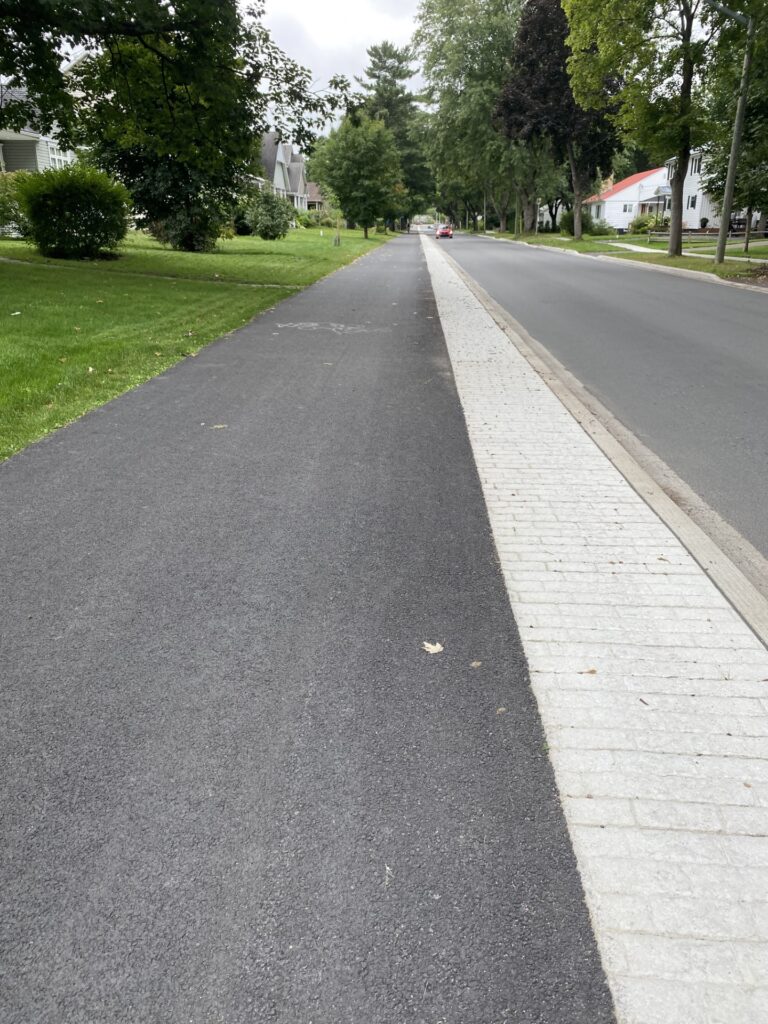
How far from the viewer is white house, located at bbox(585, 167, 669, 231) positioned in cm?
7544

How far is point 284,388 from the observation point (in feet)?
26.2

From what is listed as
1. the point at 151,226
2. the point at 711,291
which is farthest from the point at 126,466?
the point at 151,226

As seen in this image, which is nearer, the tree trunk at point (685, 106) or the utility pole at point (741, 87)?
the utility pole at point (741, 87)

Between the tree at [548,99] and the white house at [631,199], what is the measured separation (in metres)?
31.3

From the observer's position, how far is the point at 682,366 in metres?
9.43

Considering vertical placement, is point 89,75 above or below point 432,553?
above

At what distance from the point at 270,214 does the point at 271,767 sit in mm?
38167

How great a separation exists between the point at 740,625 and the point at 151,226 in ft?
96.8

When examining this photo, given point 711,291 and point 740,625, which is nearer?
point 740,625

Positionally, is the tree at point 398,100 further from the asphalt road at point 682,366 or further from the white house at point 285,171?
the asphalt road at point 682,366

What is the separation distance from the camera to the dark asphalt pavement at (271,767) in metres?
1.84

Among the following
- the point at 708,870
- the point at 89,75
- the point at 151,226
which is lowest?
the point at 708,870

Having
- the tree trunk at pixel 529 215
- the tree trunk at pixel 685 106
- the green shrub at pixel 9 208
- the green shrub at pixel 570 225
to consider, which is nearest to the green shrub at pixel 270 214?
the green shrub at pixel 9 208

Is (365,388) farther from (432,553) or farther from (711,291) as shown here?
(711,291)
